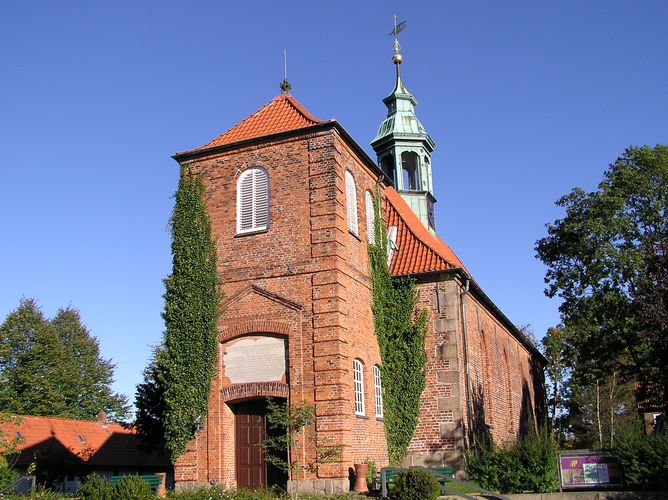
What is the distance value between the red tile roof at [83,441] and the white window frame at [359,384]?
757 inches

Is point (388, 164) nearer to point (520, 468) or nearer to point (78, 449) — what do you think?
point (520, 468)

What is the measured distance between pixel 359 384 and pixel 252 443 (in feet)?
9.59

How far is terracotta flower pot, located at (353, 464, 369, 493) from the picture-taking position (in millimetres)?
16047

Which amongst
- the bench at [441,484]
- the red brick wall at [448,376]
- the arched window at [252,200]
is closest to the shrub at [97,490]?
the bench at [441,484]

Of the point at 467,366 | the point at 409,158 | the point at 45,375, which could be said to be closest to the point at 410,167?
the point at 409,158

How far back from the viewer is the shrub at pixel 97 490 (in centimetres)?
1391

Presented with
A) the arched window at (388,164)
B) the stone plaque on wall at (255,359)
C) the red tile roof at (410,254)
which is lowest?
the stone plaque on wall at (255,359)

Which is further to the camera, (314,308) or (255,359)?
(255,359)

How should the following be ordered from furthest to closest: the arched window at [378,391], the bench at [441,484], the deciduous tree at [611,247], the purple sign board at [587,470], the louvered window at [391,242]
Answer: the deciduous tree at [611,247] < the louvered window at [391,242] < the arched window at [378,391] < the purple sign board at [587,470] < the bench at [441,484]

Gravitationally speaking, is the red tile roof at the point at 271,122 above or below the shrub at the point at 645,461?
above

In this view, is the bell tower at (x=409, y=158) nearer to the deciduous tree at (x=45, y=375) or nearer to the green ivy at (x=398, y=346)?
the green ivy at (x=398, y=346)

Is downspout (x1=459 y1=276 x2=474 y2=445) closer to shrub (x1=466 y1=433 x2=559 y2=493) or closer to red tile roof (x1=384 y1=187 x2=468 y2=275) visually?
red tile roof (x1=384 y1=187 x2=468 y2=275)

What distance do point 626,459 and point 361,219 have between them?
8.74m

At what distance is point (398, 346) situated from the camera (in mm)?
20000
